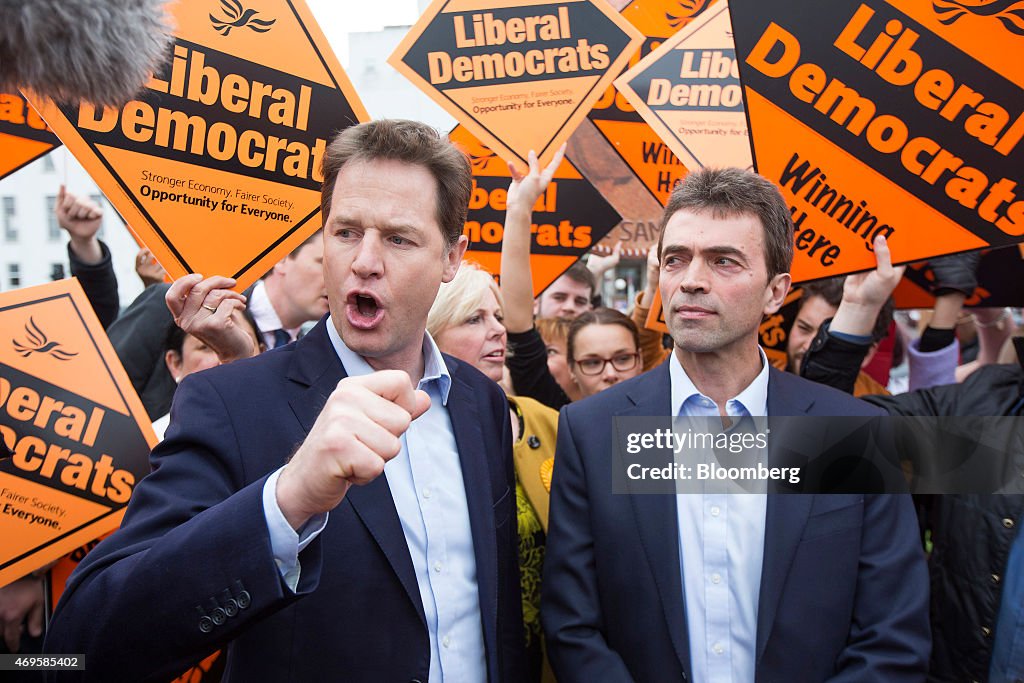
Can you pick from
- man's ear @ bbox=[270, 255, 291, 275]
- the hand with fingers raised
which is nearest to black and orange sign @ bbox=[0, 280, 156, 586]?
the hand with fingers raised

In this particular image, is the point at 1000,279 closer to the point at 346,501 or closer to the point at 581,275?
the point at 581,275

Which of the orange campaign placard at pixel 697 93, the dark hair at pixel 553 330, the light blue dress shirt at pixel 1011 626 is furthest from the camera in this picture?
the dark hair at pixel 553 330

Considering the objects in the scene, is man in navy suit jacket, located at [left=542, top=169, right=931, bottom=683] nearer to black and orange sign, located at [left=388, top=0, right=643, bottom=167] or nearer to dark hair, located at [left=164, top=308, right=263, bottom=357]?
black and orange sign, located at [left=388, top=0, right=643, bottom=167]

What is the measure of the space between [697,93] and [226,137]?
175 cm

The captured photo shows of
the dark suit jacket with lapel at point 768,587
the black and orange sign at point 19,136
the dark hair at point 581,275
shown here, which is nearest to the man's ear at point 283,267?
the black and orange sign at point 19,136

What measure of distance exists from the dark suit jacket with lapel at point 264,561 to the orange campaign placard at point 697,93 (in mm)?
1475

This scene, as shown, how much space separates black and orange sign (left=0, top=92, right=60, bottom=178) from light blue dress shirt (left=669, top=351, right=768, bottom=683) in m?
2.36

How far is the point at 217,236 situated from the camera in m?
2.46

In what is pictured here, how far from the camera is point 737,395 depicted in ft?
7.45

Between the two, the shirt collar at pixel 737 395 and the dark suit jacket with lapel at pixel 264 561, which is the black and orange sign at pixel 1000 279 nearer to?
the shirt collar at pixel 737 395

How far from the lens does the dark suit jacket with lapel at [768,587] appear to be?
194 cm

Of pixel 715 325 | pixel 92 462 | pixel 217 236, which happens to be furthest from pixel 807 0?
pixel 92 462

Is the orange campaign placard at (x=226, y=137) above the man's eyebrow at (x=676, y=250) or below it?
above

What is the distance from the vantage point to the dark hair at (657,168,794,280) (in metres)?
2.30
